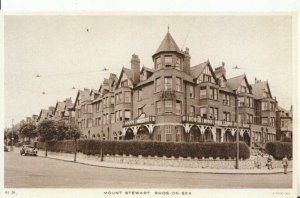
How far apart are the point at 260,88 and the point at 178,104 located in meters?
2.10

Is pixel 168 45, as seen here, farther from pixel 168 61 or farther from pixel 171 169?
pixel 171 169

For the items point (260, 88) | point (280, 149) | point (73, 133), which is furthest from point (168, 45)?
point (280, 149)

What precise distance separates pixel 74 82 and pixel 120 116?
4.87ft

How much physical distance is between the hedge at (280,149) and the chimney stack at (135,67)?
3.77 metres

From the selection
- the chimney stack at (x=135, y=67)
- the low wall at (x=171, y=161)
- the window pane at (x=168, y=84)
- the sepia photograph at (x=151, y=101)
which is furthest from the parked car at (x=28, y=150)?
the window pane at (x=168, y=84)

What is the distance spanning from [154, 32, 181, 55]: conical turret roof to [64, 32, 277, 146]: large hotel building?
24 millimetres

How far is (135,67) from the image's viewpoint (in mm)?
10859

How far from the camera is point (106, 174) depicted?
10586mm

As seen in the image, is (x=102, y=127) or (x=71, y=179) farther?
(x=102, y=127)

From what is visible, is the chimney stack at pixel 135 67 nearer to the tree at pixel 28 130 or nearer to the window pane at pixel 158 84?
the window pane at pixel 158 84

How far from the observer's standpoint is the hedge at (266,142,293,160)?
10.5m

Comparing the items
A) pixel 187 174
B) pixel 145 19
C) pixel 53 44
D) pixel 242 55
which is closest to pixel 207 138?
pixel 187 174

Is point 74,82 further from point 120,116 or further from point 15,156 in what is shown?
point 15,156

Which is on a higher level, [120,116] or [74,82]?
[74,82]
